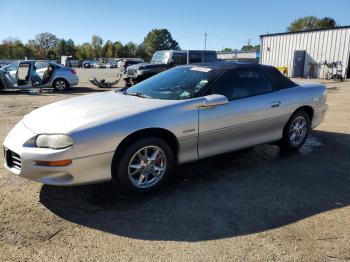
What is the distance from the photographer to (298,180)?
15.2ft

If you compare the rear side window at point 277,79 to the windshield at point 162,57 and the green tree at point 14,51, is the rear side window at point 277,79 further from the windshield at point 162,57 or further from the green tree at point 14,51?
the green tree at point 14,51

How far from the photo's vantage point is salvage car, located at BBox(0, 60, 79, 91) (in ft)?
49.0

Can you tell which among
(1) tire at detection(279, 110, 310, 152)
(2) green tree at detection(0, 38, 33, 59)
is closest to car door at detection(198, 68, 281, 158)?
(1) tire at detection(279, 110, 310, 152)

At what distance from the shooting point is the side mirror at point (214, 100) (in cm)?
433

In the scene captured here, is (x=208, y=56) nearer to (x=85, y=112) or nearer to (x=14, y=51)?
(x=85, y=112)

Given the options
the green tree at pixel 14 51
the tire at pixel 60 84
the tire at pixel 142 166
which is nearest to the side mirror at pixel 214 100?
the tire at pixel 142 166

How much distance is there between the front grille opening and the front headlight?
273 millimetres

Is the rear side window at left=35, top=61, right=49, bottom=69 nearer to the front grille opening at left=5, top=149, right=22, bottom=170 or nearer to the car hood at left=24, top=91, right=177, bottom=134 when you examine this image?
the car hood at left=24, top=91, right=177, bottom=134

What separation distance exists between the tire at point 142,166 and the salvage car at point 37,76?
12365 millimetres

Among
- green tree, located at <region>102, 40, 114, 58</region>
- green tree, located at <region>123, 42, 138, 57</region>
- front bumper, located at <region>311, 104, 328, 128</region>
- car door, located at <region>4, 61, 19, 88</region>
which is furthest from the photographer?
green tree, located at <region>123, 42, 138, 57</region>

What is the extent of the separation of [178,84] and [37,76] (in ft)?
40.6

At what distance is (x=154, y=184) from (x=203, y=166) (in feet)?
3.89

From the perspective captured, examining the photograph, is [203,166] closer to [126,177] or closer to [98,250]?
[126,177]

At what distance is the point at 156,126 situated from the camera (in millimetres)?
3975
